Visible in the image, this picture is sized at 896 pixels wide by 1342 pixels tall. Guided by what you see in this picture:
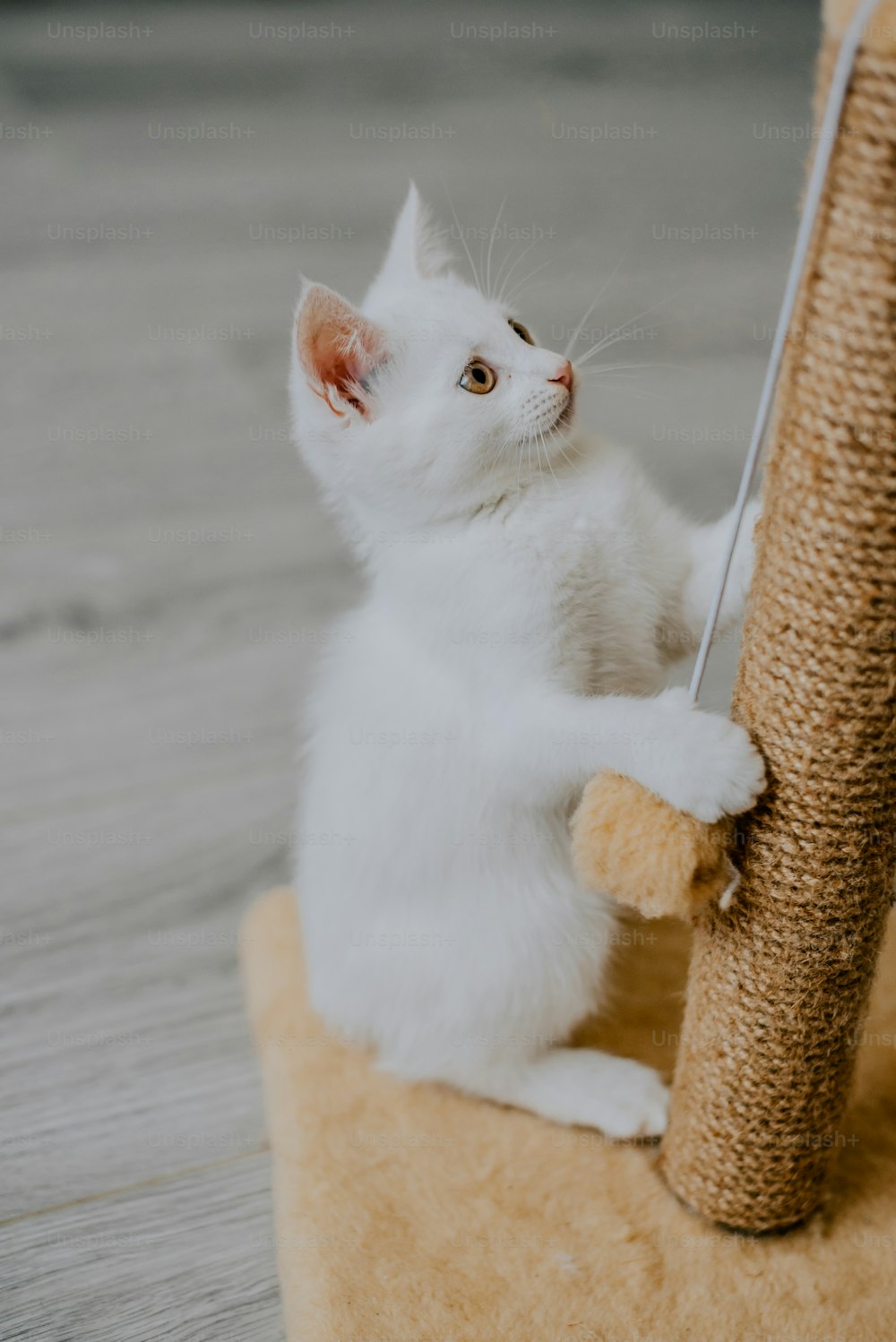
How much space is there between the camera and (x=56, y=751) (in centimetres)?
169

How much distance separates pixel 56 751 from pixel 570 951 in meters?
0.92

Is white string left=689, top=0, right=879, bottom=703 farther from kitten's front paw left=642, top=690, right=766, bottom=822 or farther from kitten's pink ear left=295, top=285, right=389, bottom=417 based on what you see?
kitten's pink ear left=295, top=285, right=389, bottom=417

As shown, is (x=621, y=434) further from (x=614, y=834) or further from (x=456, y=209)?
(x=614, y=834)

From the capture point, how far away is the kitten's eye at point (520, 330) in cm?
105

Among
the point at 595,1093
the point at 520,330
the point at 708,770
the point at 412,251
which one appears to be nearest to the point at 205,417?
the point at 412,251

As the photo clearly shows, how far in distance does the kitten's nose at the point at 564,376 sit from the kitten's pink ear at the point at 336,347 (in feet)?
0.48

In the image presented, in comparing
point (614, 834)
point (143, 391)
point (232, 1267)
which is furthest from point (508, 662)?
point (143, 391)

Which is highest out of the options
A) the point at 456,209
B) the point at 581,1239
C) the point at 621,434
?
the point at 456,209

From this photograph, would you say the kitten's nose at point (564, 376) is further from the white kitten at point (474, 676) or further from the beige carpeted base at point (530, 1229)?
the beige carpeted base at point (530, 1229)

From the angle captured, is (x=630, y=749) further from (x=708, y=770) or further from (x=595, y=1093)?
(x=595, y=1093)

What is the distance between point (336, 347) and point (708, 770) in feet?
1.52

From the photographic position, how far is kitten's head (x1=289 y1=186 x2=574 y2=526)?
97 centimetres

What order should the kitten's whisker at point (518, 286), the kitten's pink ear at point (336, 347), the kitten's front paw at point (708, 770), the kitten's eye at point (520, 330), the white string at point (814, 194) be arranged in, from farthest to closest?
the kitten's whisker at point (518, 286) → the kitten's eye at point (520, 330) → the kitten's pink ear at point (336, 347) → the kitten's front paw at point (708, 770) → the white string at point (814, 194)

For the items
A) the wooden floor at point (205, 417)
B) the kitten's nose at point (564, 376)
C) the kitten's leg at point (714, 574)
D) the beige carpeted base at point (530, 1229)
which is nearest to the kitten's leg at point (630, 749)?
the kitten's leg at point (714, 574)
